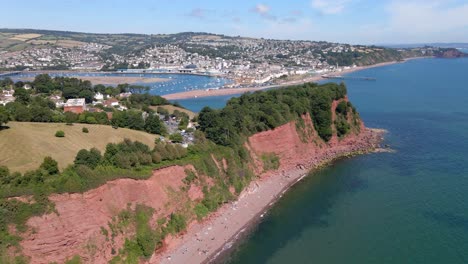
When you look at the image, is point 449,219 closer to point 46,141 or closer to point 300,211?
point 300,211

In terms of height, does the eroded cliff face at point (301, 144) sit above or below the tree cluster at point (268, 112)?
below

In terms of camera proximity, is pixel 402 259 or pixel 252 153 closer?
pixel 402 259

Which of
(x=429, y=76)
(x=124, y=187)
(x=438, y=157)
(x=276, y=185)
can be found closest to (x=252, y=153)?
(x=276, y=185)

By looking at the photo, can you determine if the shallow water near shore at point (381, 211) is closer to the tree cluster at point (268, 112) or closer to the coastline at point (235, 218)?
the coastline at point (235, 218)

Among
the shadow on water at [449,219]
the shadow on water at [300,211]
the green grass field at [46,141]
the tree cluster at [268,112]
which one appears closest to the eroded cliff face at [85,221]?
the green grass field at [46,141]

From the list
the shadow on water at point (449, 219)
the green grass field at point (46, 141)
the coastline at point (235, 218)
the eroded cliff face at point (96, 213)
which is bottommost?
the coastline at point (235, 218)

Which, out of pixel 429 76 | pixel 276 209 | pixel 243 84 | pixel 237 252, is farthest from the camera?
pixel 429 76

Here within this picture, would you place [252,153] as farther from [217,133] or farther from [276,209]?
[276,209]
